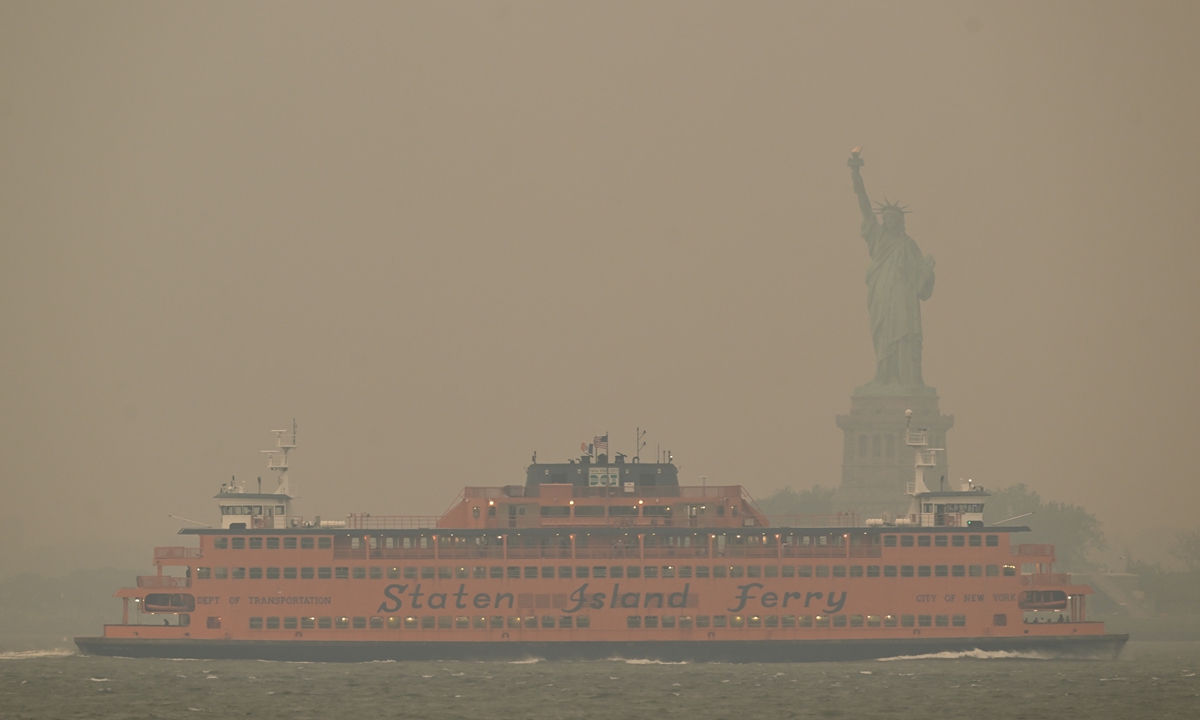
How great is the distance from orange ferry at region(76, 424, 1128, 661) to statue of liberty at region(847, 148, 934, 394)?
8668 centimetres

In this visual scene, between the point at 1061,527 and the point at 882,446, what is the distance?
20.7m

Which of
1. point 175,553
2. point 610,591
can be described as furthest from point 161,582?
point 610,591

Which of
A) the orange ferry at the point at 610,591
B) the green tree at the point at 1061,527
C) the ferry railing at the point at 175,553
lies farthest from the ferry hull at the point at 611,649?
the green tree at the point at 1061,527

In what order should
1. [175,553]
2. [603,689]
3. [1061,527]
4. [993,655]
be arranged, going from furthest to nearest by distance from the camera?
[1061,527]
[175,553]
[993,655]
[603,689]

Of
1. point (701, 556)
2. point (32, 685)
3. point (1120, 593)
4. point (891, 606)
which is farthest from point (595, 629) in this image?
point (1120, 593)

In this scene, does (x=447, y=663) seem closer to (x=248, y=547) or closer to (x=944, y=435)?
(x=248, y=547)

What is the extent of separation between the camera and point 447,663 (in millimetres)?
77062

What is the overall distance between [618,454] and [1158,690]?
22.8m

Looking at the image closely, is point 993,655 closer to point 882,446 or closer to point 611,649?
point 611,649

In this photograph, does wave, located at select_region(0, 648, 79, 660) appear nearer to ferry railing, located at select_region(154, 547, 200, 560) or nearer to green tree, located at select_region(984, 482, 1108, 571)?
ferry railing, located at select_region(154, 547, 200, 560)

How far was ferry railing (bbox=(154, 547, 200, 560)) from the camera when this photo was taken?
75.4 metres

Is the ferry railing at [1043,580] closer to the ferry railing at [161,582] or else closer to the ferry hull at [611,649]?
the ferry hull at [611,649]

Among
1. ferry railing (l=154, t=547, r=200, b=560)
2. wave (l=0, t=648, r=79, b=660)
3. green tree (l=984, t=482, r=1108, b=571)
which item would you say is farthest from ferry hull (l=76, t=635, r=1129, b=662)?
green tree (l=984, t=482, r=1108, b=571)

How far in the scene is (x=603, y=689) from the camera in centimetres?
6631
